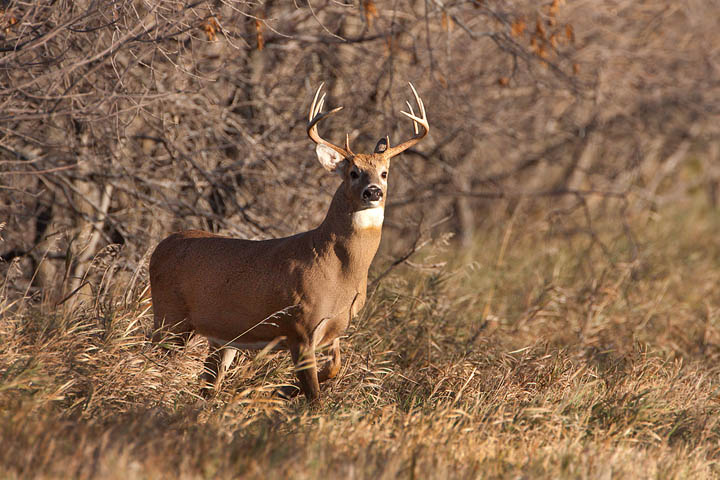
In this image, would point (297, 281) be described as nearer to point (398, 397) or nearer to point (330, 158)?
point (330, 158)

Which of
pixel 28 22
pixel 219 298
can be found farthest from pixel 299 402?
pixel 28 22

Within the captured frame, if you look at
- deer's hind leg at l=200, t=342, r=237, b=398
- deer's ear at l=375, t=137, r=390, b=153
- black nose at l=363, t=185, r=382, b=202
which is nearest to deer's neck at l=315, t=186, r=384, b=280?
black nose at l=363, t=185, r=382, b=202

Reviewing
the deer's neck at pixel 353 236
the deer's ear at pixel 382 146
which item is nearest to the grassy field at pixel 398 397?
the deer's neck at pixel 353 236

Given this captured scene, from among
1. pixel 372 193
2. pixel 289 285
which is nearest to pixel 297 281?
pixel 289 285

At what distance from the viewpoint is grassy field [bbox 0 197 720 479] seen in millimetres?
3590

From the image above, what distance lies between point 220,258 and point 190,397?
2.55ft

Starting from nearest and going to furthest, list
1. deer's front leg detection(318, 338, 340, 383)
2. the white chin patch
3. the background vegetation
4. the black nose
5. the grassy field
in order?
the grassy field < the background vegetation < the black nose < the white chin patch < deer's front leg detection(318, 338, 340, 383)

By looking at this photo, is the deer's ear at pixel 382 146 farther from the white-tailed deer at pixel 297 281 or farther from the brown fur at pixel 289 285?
the brown fur at pixel 289 285

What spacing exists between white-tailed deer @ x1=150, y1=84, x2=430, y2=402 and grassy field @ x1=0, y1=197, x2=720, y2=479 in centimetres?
26

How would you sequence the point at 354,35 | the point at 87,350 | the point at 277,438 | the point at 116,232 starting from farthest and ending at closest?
the point at 354,35
the point at 116,232
the point at 87,350
the point at 277,438

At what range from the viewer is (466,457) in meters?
3.91

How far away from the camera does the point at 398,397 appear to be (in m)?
4.98

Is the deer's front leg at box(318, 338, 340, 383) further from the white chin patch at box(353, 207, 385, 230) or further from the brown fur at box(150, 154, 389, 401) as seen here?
the white chin patch at box(353, 207, 385, 230)

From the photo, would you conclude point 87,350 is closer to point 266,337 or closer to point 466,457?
point 266,337
